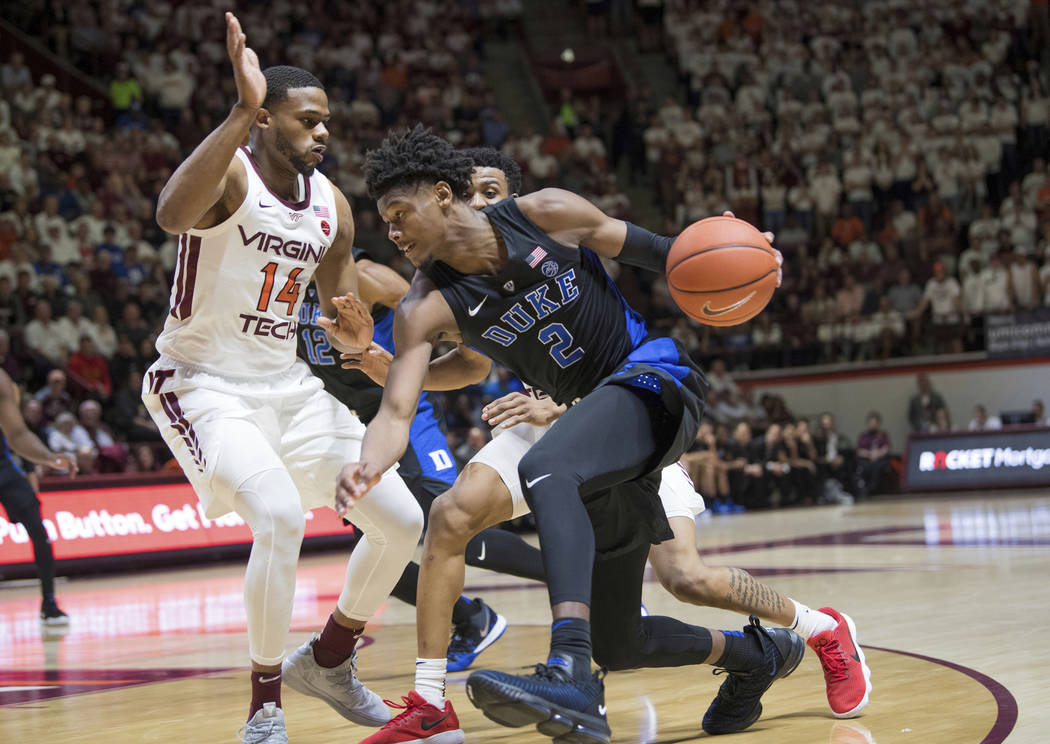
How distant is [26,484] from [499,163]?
480 cm

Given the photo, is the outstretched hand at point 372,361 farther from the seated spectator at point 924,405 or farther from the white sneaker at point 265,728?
the seated spectator at point 924,405

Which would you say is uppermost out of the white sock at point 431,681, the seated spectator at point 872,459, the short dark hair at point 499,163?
the short dark hair at point 499,163

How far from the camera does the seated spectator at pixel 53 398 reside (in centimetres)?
1262

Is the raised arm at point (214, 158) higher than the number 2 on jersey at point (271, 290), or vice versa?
the raised arm at point (214, 158)

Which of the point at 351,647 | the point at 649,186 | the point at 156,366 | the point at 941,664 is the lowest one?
the point at 941,664

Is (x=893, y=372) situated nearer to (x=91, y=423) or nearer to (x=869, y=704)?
(x=91, y=423)

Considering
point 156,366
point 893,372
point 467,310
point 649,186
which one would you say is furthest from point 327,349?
point 649,186

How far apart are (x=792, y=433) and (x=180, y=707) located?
46.3 feet

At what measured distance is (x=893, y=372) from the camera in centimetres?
1970

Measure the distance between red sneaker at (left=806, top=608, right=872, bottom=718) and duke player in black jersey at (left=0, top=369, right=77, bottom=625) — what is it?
5.67 m

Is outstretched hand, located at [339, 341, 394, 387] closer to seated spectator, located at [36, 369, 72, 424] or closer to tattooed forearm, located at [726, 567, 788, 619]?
tattooed forearm, located at [726, 567, 788, 619]

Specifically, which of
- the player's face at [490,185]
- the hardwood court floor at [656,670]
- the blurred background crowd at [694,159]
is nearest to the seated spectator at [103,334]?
the blurred background crowd at [694,159]

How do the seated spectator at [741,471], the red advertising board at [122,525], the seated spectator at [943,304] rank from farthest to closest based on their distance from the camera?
1. the seated spectator at [943,304]
2. the seated spectator at [741,471]
3. the red advertising board at [122,525]

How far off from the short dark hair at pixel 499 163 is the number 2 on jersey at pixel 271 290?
1.26 metres
